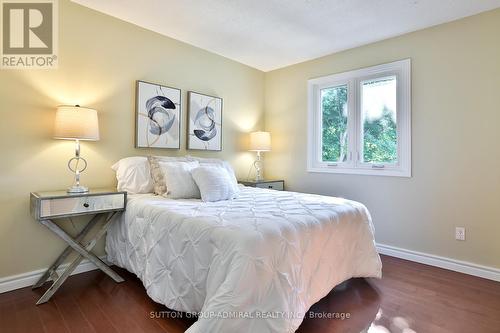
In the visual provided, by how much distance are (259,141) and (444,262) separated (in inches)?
100

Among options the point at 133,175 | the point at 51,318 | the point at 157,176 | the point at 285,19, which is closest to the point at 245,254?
the point at 51,318

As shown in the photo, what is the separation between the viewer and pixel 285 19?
9.25 feet

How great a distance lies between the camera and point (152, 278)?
77.2 inches

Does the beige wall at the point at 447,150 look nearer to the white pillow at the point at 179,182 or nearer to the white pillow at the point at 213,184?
the white pillow at the point at 213,184

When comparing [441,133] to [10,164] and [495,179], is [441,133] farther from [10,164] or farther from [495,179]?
[10,164]

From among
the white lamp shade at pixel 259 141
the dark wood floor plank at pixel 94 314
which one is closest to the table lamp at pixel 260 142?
the white lamp shade at pixel 259 141

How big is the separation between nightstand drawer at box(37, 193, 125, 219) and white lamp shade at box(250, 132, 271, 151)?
6.68 feet

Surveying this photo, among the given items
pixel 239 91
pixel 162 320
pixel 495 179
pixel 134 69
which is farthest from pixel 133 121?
pixel 495 179

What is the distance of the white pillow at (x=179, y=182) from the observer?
2545 mm

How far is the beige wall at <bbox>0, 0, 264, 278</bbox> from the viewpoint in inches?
88.4

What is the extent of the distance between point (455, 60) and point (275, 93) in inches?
90.6

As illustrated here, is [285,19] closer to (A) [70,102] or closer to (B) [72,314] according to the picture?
(A) [70,102]

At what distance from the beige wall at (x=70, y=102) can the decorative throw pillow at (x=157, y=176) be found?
0.34 metres

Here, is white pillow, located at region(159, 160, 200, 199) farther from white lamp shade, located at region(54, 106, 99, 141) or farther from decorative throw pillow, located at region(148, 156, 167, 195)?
white lamp shade, located at region(54, 106, 99, 141)
